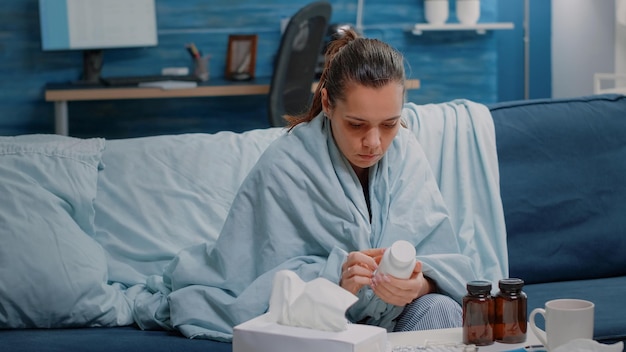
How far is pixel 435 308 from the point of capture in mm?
1770

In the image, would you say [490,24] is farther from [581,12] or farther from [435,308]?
[435,308]

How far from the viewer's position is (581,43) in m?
4.32

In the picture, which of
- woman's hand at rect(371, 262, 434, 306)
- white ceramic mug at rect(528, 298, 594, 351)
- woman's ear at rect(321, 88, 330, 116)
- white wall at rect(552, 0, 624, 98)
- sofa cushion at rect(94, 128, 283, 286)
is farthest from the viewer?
white wall at rect(552, 0, 624, 98)

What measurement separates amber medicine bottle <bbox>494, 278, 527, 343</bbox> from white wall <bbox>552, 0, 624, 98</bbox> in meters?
2.53

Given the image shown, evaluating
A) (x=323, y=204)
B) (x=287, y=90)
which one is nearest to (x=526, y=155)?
(x=323, y=204)

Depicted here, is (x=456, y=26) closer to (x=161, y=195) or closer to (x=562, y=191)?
(x=562, y=191)

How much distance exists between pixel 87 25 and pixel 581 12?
2278 mm

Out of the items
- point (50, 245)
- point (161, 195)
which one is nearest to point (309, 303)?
point (50, 245)

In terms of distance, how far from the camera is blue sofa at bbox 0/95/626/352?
204cm

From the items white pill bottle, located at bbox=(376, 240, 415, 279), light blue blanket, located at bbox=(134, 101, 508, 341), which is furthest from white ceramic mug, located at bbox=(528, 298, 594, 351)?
light blue blanket, located at bbox=(134, 101, 508, 341)

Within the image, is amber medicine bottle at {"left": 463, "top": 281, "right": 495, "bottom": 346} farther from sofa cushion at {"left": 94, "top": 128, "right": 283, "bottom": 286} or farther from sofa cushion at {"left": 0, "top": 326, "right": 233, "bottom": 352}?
sofa cushion at {"left": 94, "top": 128, "right": 283, "bottom": 286}

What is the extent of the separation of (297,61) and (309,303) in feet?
9.16

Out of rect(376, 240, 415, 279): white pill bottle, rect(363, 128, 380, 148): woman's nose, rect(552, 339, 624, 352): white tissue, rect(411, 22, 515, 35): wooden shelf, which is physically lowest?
rect(552, 339, 624, 352): white tissue

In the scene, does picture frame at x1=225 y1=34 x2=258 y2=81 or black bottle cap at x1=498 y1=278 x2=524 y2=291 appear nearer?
black bottle cap at x1=498 y1=278 x2=524 y2=291
